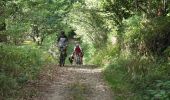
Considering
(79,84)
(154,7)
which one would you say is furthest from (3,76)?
(154,7)

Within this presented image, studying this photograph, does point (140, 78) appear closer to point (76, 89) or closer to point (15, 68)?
point (76, 89)

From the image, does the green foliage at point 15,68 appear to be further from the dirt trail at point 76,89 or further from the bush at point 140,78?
the bush at point 140,78

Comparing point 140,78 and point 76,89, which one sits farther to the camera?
point 76,89

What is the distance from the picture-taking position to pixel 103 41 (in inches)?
1189

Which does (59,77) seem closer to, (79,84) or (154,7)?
(79,84)

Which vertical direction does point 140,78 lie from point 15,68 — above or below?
below

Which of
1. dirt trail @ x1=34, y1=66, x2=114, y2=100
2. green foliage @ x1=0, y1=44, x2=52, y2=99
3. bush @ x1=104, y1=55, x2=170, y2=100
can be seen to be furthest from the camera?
dirt trail @ x1=34, y1=66, x2=114, y2=100

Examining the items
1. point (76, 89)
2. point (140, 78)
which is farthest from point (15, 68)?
point (140, 78)

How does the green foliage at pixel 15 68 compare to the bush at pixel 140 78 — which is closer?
the bush at pixel 140 78

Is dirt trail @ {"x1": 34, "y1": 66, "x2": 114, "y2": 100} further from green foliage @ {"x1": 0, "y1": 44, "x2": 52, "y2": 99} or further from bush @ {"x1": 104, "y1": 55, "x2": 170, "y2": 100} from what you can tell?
green foliage @ {"x1": 0, "y1": 44, "x2": 52, "y2": 99}

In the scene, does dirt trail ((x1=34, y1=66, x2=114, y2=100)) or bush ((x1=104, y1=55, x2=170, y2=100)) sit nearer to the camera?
bush ((x1=104, y1=55, x2=170, y2=100))

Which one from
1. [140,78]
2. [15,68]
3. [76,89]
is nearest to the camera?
[140,78]

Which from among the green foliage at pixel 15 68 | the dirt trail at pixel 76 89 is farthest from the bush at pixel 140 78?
the green foliage at pixel 15 68

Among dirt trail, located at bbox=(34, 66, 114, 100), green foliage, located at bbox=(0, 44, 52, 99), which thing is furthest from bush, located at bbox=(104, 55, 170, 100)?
green foliage, located at bbox=(0, 44, 52, 99)
